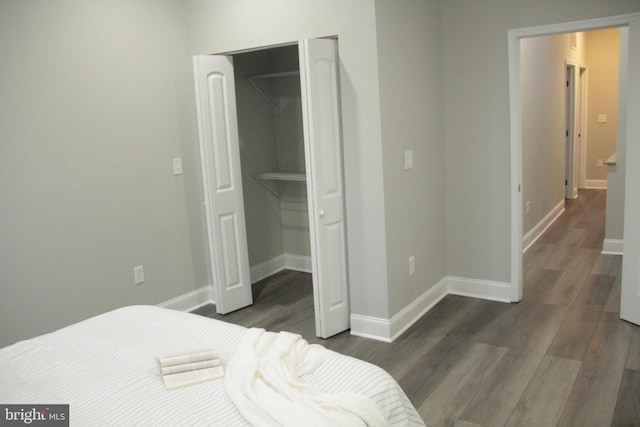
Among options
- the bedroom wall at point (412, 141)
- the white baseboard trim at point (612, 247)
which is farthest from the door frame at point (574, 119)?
the bedroom wall at point (412, 141)

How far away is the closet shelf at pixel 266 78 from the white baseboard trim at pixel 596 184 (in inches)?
239

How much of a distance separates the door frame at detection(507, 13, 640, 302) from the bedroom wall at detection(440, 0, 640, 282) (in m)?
0.04

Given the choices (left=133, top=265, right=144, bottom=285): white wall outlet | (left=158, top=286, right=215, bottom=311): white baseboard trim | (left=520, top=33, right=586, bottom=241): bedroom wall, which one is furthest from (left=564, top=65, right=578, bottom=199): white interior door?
(left=133, top=265, right=144, bottom=285): white wall outlet

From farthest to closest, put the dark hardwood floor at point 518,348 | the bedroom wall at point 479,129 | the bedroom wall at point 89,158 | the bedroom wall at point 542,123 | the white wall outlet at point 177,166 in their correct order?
1. the bedroom wall at point 542,123
2. the white wall outlet at point 177,166
3. the bedroom wall at point 479,129
4. the bedroom wall at point 89,158
5. the dark hardwood floor at point 518,348

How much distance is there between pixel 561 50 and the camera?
273 inches

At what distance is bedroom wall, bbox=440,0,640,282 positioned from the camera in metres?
3.99

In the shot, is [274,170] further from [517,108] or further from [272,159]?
[517,108]

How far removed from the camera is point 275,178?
5047 mm

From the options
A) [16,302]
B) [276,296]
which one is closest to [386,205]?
[276,296]

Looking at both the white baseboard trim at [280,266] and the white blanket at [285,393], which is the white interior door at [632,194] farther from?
the white baseboard trim at [280,266]

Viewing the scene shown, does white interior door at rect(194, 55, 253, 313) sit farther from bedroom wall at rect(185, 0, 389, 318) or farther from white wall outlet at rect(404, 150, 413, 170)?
white wall outlet at rect(404, 150, 413, 170)

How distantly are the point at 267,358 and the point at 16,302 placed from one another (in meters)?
2.09

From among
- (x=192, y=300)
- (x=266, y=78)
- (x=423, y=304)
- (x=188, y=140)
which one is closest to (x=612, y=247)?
(x=423, y=304)

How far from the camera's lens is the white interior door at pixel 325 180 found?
345 centimetres
